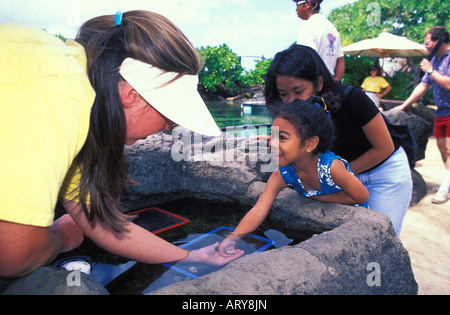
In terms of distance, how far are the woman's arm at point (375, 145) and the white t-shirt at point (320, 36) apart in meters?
1.61

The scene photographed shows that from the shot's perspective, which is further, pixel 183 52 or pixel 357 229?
pixel 357 229

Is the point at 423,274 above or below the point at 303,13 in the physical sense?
below

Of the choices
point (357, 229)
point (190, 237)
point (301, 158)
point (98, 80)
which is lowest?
point (190, 237)

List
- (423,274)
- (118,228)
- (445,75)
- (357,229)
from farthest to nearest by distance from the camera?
(445,75)
(423,274)
(357,229)
(118,228)

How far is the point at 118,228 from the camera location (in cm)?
140

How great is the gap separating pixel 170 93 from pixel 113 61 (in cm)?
20

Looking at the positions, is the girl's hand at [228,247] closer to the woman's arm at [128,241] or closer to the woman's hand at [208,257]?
the woman's hand at [208,257]

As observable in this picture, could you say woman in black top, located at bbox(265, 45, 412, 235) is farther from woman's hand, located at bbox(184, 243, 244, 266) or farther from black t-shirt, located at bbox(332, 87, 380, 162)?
woman's hand, located at bbox(184, 243, 244, 266)

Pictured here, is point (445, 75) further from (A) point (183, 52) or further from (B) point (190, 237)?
(A) point (183, 52)

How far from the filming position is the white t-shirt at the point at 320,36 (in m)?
3.36

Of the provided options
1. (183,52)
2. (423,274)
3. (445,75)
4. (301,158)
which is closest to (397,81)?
(445,75)

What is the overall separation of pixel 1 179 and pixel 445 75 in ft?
16.2

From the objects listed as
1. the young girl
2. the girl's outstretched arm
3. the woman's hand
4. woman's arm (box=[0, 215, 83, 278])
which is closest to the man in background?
the young girl

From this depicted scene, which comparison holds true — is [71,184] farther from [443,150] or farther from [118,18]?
[443,150]
